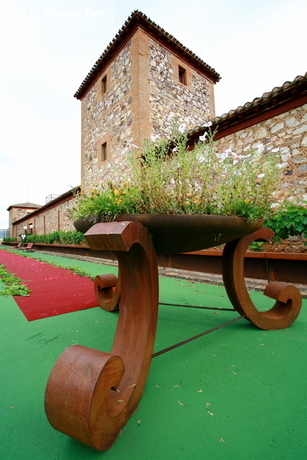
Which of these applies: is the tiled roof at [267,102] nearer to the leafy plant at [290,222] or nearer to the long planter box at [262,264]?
the leafy plant at [290,222]

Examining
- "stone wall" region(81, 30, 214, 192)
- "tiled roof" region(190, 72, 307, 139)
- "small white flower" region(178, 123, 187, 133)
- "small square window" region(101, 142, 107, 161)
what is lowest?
"small white flower" region(178, 123, 187, 133)

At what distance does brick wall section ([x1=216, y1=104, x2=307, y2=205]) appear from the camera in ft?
15.2

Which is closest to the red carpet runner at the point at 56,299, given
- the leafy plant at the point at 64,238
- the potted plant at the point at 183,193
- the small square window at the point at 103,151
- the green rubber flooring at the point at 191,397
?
the green rubber flooring at the point at 191,397

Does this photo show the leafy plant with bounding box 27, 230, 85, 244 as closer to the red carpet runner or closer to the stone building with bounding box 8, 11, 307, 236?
the stone building with bounding box 8, 11, 307, 236

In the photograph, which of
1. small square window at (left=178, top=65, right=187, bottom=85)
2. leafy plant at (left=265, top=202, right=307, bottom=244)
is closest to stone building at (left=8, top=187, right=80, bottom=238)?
leafy plant at (left=265, top=202, right=307, bottom=244)

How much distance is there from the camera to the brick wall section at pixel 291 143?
4629 millimetres

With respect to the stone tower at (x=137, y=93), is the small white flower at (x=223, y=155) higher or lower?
lower

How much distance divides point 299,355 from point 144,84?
9.59 metres

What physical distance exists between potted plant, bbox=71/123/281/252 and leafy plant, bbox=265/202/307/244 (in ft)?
9.44

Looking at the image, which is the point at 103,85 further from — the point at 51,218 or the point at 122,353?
the point at 122,353

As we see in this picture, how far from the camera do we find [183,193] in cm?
109

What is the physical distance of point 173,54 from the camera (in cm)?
989

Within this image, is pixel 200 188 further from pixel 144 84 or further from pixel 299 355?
pixel 144 84

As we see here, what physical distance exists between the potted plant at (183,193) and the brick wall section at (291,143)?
3.80 metres
